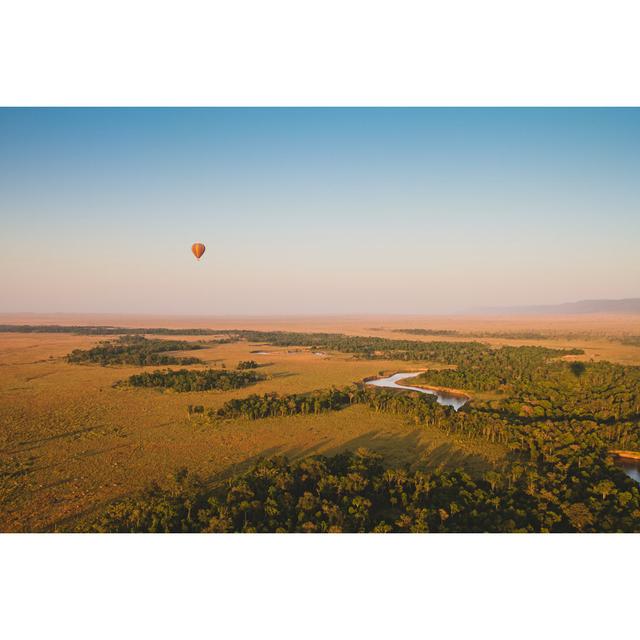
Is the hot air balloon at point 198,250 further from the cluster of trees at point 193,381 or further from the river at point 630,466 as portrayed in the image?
the river at point 630,466

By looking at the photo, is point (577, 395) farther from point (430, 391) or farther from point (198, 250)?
point (198, 250)

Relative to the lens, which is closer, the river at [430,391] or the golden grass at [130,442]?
the golden grass at [130,442]

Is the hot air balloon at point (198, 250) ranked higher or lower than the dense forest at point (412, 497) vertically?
higher

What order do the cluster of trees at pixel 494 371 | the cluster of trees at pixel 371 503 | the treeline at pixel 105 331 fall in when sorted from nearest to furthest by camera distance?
1. the cluster of trees at pixel 371 503
2. the cluster of trees at pixel 494 371
3. the treeline at pixel 105 331

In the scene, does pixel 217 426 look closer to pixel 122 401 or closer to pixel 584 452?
pixel 122 401

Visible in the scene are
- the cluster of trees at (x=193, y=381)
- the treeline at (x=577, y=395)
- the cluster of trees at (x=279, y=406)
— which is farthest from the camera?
the cluster of trees at (x=193, y=381)

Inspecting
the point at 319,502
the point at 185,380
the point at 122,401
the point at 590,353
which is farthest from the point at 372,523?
the point at 590,353

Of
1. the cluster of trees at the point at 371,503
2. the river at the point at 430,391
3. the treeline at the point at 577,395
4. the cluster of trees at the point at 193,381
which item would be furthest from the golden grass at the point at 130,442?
the river at the point at 430,391
